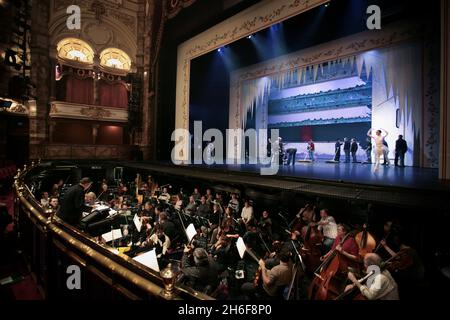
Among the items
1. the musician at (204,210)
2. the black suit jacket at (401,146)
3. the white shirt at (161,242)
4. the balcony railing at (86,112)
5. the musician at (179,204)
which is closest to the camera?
the white shirt at (161,242)

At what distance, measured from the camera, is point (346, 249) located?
3826 mm

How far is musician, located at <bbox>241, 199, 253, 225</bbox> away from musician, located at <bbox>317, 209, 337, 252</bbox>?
6.14ft

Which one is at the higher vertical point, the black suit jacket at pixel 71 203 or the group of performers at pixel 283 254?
the black suit jacket at pixel 71 203

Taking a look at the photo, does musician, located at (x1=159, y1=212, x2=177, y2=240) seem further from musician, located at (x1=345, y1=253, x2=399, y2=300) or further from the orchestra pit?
musician, located at (x1=345, y1=253, x2=399, y2=300)

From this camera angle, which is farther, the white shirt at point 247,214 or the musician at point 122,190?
the musician at point 122,190

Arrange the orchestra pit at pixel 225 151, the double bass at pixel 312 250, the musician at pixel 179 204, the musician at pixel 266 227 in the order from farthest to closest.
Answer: the musician at pixel 179 204 → the musician at pixel 266 227 → the double bass at pixel 312 250 → the orchestra pit at pixel 225 151

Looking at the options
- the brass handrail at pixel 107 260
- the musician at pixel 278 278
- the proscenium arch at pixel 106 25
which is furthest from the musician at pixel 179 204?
the proscenium arch at pixel 106 25

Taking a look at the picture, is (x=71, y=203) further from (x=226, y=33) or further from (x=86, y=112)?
(x=86, y=112)

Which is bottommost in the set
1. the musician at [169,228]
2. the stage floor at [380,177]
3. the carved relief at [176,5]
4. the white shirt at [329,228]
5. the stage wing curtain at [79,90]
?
the musician at [169,228]

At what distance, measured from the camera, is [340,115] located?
1367 cm

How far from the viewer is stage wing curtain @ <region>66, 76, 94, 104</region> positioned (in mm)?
15680

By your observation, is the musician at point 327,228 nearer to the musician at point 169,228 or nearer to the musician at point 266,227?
the musician at point 266,227

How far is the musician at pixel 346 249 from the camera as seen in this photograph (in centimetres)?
368

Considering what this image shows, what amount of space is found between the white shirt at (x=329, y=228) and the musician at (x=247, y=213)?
189cm
